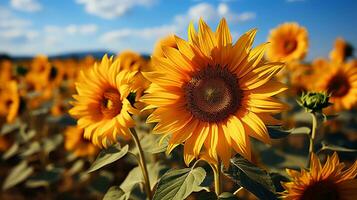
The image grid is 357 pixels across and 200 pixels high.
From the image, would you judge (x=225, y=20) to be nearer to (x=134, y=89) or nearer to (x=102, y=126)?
(x=134, y=89)

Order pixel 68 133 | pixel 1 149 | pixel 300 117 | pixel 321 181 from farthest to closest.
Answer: pixel 1 149 < pixel 68 133 < pixel 300 117 < pixel 321 181

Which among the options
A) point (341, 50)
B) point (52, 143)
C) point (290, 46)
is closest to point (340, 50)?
point (341, 50)

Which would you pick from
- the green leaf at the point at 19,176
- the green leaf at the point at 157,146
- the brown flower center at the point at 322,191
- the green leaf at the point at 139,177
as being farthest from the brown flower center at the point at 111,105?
the green leaf at the point at 19,176

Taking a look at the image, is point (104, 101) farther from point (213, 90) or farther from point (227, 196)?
point (227, 196)

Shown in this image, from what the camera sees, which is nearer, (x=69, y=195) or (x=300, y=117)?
(x=300, y=117)

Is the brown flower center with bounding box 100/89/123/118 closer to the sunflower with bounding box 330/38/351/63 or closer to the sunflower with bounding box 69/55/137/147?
the sunflower with bounding box 69/55/137/147

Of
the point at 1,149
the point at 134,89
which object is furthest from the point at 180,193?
the point at 1,149
